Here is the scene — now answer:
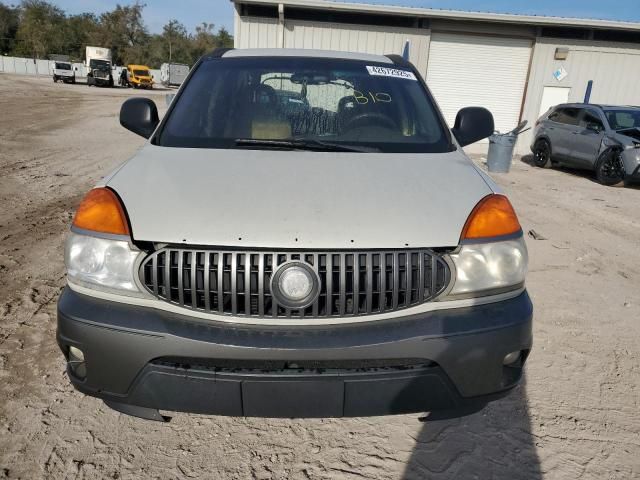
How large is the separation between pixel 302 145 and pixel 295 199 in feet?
2.36

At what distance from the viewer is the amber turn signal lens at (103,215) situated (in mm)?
1973

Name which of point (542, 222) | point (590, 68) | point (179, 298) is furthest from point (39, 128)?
point (590, 68)

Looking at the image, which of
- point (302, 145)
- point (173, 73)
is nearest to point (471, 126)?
point (302, 145)

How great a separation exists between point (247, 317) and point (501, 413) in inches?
62.2

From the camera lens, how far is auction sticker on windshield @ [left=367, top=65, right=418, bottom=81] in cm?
331

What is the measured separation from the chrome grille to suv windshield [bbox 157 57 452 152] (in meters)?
0.93

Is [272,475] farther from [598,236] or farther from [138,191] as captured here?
[598,236]

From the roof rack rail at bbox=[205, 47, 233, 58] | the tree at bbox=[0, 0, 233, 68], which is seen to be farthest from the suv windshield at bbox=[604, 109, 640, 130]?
the tree at bbox=[0, 0, 233, 68]

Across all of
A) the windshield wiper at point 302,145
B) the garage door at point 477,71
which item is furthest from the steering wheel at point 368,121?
the garage door at point 477,71

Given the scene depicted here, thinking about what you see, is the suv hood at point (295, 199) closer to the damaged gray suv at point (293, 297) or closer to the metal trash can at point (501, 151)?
the damaged gray suv at point (293, 297)

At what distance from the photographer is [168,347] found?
1.79m

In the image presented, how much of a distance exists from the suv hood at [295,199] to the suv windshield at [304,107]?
0.97 ft

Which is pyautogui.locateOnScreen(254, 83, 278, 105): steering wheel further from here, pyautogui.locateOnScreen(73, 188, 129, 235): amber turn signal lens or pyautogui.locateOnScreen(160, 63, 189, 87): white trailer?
pyautogui.locateOnScreen(160, 63, 189, 87): white trailer

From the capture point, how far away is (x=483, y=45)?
631 inches
